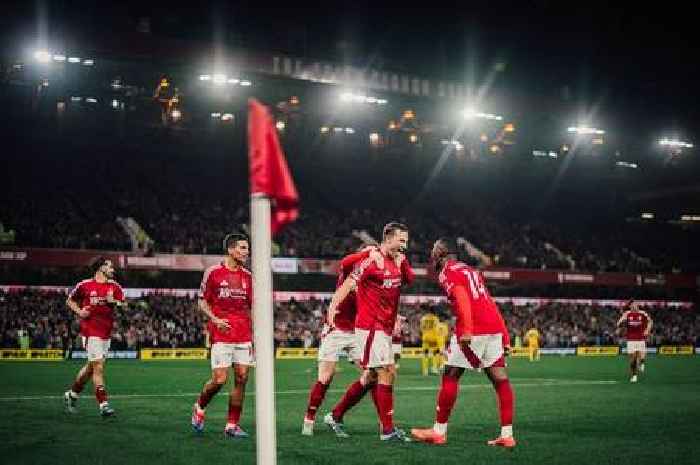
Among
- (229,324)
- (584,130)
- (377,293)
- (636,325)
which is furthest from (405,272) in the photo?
(584,130)

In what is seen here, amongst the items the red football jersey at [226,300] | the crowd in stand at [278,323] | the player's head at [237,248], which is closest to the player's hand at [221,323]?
the red football jersey at [226,300]

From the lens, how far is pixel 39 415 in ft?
42.0

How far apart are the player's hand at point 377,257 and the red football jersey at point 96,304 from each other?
4.99 meters

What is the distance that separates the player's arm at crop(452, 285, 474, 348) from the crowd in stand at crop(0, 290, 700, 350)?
3062 cm

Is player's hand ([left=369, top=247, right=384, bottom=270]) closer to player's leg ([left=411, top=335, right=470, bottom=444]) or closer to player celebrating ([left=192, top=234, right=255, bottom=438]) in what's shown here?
player's leg ([left=411, top=335, right=470, bottom=444])

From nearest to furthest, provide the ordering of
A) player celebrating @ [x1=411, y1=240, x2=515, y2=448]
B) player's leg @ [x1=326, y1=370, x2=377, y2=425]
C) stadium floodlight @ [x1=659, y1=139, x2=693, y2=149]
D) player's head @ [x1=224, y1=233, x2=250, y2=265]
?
player celebrating @ [x1=411, y1=240, x2=515, y2=448] → player's leg @ [x1=326, y1=370, x2=377, y2=425] → player's head @ [x1=224, y1=233, x2=250, y2=265] → stadium floodlight @ [x1=659, y1=139, x2=693, y2=149]

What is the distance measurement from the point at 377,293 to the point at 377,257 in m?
0.44

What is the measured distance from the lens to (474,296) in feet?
32.1

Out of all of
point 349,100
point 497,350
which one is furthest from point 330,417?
point 349,100

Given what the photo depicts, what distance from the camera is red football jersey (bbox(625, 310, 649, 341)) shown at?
23859mm

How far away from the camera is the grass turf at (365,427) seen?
8.87 metres

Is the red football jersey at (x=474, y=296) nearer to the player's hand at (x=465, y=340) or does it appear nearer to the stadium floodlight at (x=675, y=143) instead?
the player's hand at (x=465, y=340)

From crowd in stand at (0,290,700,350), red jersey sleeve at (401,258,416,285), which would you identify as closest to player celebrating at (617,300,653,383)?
red jersey sleeve at (401,258,416,285)

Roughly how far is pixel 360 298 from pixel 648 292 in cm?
5551
